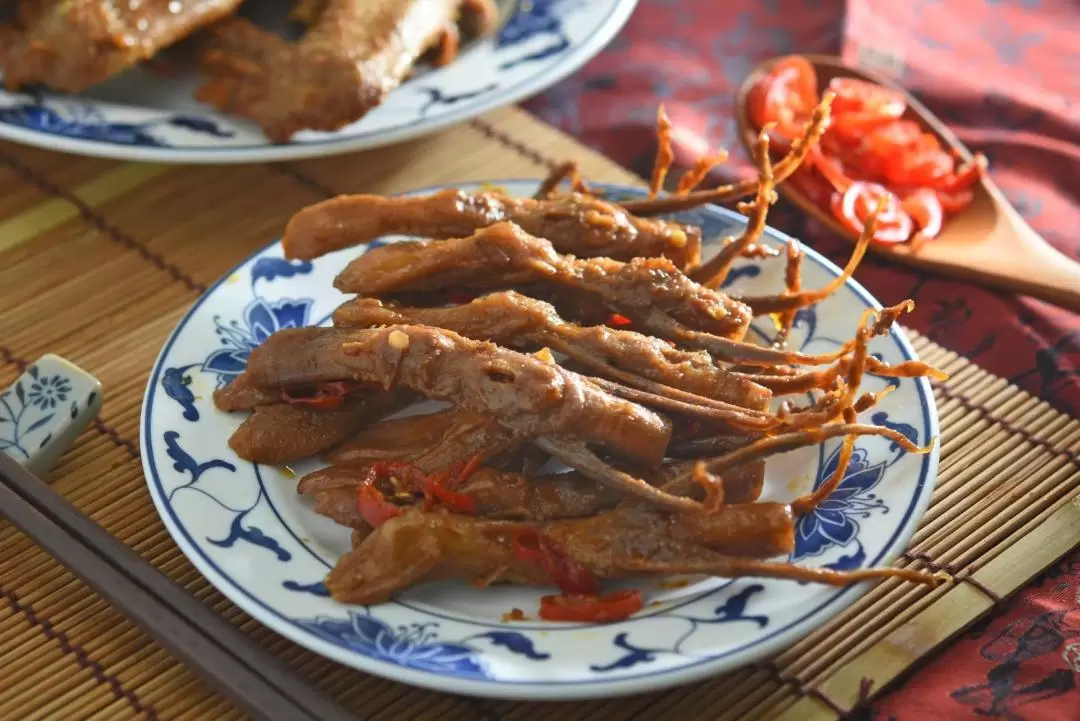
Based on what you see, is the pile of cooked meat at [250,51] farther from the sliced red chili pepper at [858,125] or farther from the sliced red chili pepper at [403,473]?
the sliced red chili pepper at [403,473]

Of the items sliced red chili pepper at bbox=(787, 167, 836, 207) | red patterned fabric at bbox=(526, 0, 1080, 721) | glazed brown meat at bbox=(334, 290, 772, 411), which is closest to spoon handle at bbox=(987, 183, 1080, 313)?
red patterned fabric at bbox=(526, 0, 1080, 721)

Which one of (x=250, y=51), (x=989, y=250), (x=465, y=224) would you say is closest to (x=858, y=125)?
(x=989, y=250)

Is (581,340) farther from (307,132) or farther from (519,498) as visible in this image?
(307,132)

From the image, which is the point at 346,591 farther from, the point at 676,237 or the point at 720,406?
the point at 676,237

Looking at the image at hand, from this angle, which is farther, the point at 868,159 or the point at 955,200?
the point at 868,159

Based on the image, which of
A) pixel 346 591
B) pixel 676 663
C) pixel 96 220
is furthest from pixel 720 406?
pixel 96 220

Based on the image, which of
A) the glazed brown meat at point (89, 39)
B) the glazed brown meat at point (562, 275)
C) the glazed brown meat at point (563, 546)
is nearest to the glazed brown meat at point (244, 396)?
the glazed brown meat at point (562, 275)
